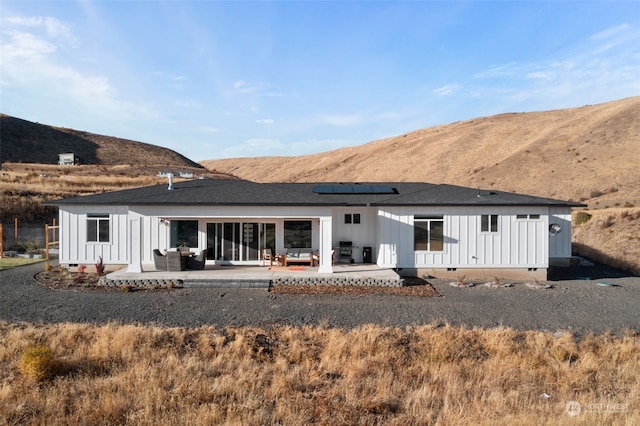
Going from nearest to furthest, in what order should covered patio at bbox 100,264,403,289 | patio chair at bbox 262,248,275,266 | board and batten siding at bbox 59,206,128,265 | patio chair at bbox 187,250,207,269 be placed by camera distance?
covered patio at bbox 100,264,403,289 → patio chair at bbox 187,250,207,269 → board and batten siding at bbox 59,206,128,265 → patio chair at bbox 262,248,275,266

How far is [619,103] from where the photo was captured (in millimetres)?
64375

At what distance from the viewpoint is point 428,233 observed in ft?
48.2

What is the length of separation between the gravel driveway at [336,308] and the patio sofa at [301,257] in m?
2.84

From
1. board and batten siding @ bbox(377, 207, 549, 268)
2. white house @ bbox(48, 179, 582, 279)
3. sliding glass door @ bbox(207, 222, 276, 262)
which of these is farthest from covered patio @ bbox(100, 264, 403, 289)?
board and batten siding @ bbox(377, 207, 549, 268)

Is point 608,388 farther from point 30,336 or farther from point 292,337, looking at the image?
point 30,336

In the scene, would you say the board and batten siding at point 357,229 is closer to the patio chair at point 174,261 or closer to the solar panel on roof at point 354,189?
the solar panel on roof at point 354,189

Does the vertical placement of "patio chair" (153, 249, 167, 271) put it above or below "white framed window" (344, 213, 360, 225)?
below

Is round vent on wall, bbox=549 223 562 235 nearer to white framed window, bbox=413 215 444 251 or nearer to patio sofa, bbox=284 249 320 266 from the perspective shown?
white framed window, bbox=413 215 444 251

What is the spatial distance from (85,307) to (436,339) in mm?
9021

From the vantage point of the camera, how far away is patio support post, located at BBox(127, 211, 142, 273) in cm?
1374

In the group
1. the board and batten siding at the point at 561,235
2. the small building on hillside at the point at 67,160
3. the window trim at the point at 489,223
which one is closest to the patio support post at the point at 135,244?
the window trim at the point at 489,223

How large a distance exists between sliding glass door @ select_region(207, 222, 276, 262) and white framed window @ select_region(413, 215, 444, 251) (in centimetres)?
563

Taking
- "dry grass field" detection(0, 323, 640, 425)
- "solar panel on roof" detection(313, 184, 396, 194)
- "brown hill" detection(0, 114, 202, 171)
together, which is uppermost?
"brown hill" detection(0, 114, 202, 171)

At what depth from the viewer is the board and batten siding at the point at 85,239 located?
14.9 m
